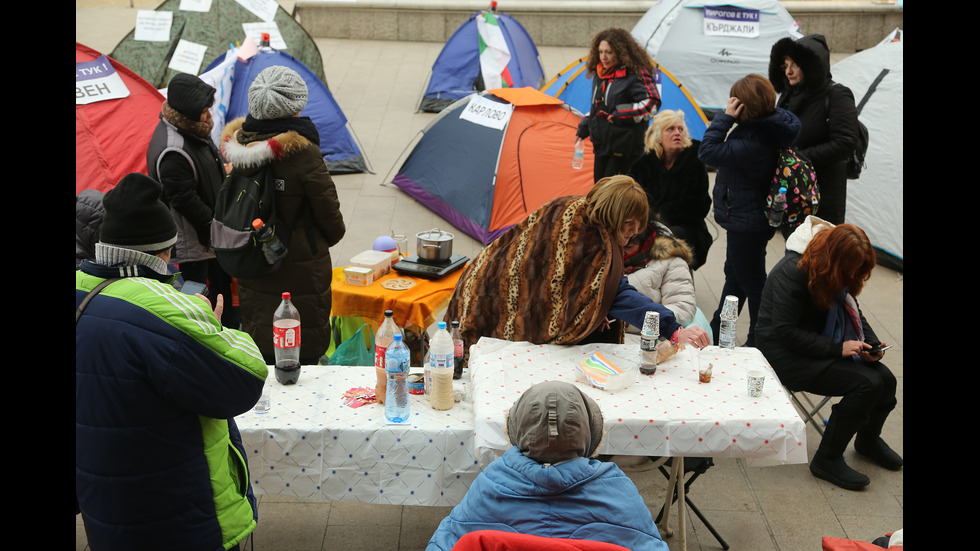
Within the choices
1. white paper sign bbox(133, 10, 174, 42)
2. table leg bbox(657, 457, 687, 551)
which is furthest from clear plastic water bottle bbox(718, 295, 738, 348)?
white paper sign bbox(133, 10, 174, 42)

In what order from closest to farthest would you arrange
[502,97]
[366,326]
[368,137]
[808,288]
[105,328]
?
[105,328], [808,288], [366,326], [502,97], [368,137]

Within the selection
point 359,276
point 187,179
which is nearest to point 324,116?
point 187,179

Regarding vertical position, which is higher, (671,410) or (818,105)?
(818,105)

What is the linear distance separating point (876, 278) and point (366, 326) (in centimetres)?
437

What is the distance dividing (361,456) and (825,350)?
2323 millimetres

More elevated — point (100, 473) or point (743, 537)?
point (100, 473)

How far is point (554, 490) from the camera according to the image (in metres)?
2.19

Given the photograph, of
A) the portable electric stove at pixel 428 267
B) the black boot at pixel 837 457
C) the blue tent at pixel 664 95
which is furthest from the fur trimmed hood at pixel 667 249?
the blue tent at pixel 664 95

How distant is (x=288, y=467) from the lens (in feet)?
10.6

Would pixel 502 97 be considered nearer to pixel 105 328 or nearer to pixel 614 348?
pixel 614 348

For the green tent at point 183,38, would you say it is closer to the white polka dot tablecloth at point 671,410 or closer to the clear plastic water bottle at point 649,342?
the white polka dot tablecloth at point 671,410

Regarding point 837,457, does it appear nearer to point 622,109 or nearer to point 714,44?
point 622,109

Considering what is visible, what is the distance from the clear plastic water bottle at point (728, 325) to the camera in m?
3.93

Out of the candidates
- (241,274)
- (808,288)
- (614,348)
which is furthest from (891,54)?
(241,274)
